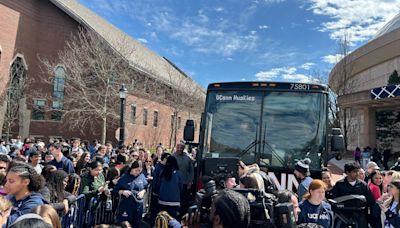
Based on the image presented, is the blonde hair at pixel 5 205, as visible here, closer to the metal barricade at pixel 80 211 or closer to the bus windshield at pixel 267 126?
the metal barricade at pixel 80 211

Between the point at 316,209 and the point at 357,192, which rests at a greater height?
the point at 357,192

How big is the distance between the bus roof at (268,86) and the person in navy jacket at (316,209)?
2980mm

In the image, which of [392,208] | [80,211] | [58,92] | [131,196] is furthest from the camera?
[58,92]

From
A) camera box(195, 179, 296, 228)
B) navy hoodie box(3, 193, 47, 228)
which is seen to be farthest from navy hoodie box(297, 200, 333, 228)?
navy hoodie box(3, 193, 47, 228)

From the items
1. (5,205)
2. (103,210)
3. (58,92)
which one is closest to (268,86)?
(103,210)

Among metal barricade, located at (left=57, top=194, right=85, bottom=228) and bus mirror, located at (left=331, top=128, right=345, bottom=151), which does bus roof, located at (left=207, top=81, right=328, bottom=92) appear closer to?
bus mirror, located at (left=331, top=128, right=345, bottom=151)

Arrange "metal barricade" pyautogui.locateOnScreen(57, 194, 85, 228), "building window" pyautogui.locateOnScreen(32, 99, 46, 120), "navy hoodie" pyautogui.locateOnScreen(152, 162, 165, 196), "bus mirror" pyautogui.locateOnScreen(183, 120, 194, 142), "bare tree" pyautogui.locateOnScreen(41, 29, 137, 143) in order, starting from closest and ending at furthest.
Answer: "metal barricade" pyautogui.locateOnScreen(57, 194, 85, 228)
"bus mirror" pyautogui.locateOnScreen(183, 120, 194, 142)
"navy hoodie" pyautogui.locateOnScreen(152, 162, 165, 196)
"bare tree" pyautogui.locateOnScreen(41, 29, 137, 143)
"building window" pyautogui.locateOnScreen(32, 99, 46, 120)

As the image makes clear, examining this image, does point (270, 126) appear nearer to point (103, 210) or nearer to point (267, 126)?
point (267, 126)

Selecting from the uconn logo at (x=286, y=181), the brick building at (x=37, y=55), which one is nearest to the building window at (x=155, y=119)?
the brick building at (x=37, y=55)

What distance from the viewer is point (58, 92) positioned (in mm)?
30281

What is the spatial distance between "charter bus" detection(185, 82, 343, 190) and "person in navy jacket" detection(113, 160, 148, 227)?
128 cm

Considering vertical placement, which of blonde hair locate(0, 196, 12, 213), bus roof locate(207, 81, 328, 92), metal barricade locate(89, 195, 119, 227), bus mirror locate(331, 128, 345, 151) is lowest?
metal barricade locate(89, 195, 119, 227)

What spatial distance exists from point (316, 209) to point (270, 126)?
2.79 metres

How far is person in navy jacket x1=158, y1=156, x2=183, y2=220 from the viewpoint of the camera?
684cm
